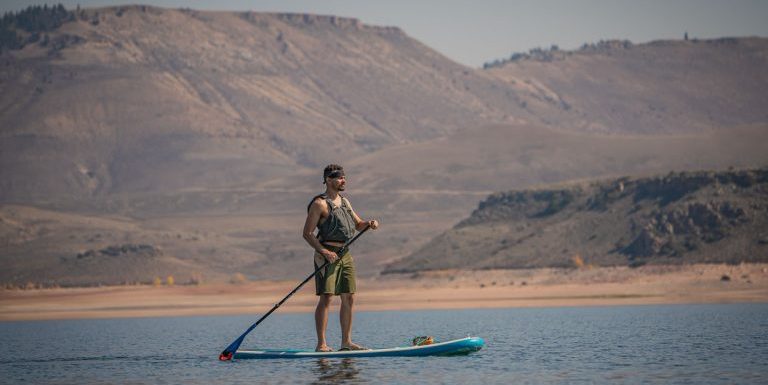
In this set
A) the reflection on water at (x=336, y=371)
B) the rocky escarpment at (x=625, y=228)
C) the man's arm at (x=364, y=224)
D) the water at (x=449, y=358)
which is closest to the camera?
the reflection on water at (x=336, y=371)

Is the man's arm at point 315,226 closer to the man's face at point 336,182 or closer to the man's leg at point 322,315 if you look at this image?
the man's face at point 336,182

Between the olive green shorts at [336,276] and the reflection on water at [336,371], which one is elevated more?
the olive green shorts at [336,276]

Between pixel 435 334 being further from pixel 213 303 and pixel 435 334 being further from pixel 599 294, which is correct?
pixel 213 303

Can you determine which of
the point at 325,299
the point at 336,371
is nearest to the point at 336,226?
the point at 325,299

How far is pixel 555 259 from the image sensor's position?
97.6 metres

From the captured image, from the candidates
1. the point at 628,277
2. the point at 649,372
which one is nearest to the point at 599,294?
the point at 628,277

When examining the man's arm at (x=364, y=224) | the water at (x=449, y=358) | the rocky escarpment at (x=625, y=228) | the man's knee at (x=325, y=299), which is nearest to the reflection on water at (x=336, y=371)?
the water at (x=449, y=358)

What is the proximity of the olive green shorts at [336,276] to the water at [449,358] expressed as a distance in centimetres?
166

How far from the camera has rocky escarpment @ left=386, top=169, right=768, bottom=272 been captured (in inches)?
3514

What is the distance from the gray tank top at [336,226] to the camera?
1078 inches

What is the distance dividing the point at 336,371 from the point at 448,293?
60.9 metres

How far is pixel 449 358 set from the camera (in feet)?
95.8

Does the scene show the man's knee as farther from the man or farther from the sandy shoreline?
the sandy shoreline

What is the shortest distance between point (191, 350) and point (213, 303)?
1959 inches
